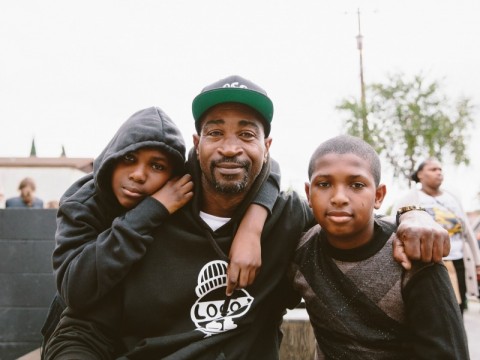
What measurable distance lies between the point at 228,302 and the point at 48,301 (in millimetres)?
3378

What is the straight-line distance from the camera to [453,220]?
5.25 meters

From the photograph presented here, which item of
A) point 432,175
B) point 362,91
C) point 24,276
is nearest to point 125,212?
point 24,276

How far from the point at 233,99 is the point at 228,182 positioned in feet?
1.43

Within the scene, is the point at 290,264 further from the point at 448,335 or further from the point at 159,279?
the point at 448,335

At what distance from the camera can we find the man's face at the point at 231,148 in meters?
2.23

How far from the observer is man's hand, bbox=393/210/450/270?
177 centimetres

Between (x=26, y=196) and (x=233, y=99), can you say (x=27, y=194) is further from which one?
(x=233, y=99)

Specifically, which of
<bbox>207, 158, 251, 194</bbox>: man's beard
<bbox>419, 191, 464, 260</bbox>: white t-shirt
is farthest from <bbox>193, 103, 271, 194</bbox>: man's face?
<bbox>419, 191, 464, 260</bbox>: white t-shirt

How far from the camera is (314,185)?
206 cm

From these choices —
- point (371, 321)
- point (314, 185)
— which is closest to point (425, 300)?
point (371, 321)

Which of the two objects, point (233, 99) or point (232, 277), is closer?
point (232, 277)

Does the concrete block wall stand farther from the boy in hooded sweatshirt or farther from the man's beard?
the man's beard

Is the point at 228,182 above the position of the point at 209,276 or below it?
above

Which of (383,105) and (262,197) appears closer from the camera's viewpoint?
(262,197)
